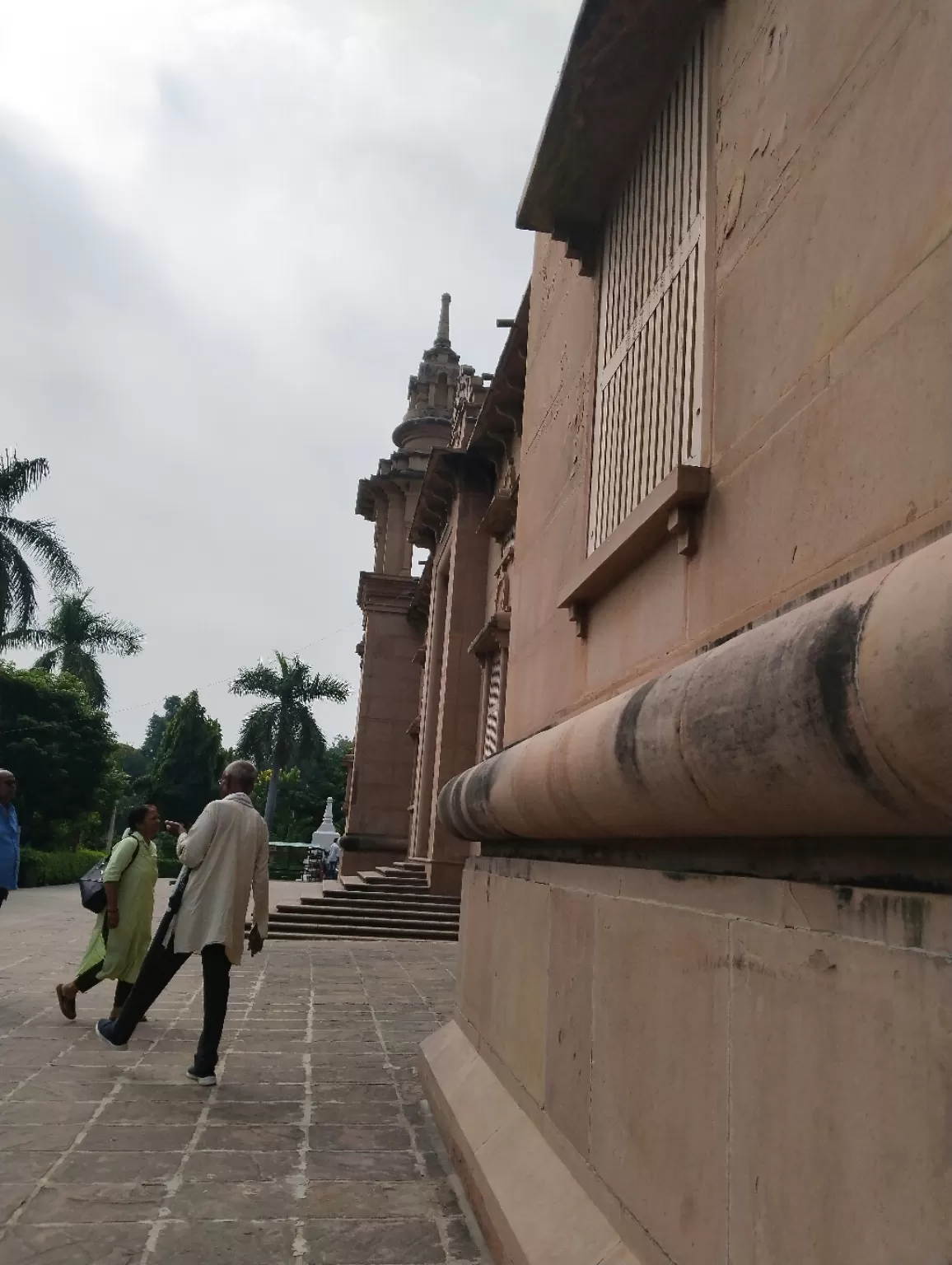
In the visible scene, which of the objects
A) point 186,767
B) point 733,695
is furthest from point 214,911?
→ point 186,767

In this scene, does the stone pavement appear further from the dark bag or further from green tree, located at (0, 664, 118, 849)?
green tree, located at (0, 664, 118, 849)

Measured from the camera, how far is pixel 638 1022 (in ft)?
8.05

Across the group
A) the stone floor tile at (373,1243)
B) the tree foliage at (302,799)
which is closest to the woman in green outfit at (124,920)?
the stone floor tile at (373,1243)

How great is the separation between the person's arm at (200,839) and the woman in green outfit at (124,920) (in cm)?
143

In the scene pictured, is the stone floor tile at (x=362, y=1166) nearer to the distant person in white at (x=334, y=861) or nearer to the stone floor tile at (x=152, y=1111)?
Answer: the stone floor tile at (x=152, y=1111)

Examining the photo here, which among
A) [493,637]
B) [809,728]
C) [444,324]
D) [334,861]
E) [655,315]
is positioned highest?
[444,324]

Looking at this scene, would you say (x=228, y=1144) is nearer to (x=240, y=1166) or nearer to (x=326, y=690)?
(x=240, y=1166)

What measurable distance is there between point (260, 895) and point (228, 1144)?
1645 millimetres

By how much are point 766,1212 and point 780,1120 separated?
6.8 inches

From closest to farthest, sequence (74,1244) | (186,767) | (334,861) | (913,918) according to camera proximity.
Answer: (913,918) < (74,1244) < (334,861) < (186,767)

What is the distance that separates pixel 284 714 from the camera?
4791 centimetres

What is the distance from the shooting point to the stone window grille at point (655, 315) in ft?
10.7

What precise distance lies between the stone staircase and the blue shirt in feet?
19.3

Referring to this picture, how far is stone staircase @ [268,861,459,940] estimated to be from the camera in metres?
13.2
